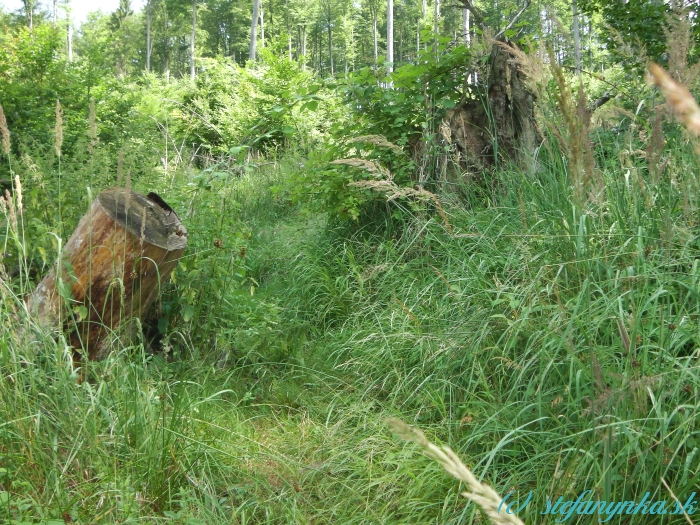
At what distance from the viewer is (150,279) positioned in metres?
3.27

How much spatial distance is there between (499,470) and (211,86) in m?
15.9

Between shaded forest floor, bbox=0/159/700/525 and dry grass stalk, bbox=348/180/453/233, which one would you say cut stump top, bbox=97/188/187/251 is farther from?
dry grass stalk, bbox=348/180/453/233

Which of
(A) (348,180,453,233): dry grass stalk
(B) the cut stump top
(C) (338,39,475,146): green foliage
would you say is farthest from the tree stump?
(B) the cut stump top

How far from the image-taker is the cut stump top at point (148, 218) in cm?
304

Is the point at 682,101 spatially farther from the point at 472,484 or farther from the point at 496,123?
the point at 496,123

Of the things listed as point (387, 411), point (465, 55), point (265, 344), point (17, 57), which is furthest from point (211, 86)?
point (387, 411)

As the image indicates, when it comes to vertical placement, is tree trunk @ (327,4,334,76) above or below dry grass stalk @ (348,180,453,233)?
above

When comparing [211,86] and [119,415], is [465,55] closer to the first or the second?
[119,415]

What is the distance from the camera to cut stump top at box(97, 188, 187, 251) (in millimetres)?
3045

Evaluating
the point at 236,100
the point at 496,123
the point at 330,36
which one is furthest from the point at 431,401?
the point at 330,36

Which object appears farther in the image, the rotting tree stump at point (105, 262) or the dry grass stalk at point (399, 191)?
the rotting tree stump at point (105, 262)

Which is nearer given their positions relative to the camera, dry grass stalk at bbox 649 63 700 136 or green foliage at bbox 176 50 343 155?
dry grass stalk at bbox 649 63 700 136

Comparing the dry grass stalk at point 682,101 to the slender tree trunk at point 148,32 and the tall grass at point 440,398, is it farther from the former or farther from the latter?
the slender tree trunk at point 148,32

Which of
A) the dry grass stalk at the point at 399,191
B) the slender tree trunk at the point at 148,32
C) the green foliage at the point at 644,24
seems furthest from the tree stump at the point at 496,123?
the slender tree trunk at the point at 148,32
